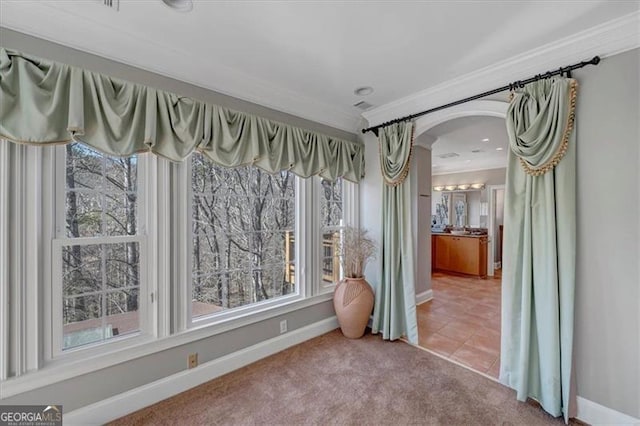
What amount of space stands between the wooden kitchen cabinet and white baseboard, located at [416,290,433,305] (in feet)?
6.54

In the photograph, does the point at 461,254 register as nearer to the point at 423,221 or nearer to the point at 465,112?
the point at 423,221

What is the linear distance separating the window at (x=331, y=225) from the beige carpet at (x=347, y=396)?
98 centimetres

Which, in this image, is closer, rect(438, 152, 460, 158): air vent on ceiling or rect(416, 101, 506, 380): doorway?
rect(416, 101, 506, 380): doorway

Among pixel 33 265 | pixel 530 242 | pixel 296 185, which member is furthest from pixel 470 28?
pixel 33 265

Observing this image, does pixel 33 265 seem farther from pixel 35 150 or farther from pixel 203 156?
pixel 203 156

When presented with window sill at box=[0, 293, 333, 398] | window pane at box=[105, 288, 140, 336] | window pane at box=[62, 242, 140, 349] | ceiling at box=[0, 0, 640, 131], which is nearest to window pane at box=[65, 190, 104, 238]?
window pane at box=[62, 242, 140, 349]

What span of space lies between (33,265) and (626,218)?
3675mm

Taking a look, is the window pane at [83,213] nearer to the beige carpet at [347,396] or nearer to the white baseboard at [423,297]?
the beige carpet at [347,396]

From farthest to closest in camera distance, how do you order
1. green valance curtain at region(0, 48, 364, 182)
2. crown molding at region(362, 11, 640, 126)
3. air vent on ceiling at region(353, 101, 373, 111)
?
air vent on ceiling at region(353, 101, 373, 111), crown molding at region(362, 11, 640, 126), green valance curtain at region(0, 48, 364, 182)

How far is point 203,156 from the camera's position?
236cm

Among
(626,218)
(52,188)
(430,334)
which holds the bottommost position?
(430,334)

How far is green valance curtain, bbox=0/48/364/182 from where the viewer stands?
60.5 inches

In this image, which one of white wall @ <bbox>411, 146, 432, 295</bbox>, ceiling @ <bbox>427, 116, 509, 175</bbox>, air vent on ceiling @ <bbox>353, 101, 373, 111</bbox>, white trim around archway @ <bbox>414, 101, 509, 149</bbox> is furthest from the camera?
white wall @ <bbox>411, 146, 432, 295</bbox>

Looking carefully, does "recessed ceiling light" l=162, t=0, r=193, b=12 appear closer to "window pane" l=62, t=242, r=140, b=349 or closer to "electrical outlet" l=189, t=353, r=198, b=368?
"window pane" l=62, t=242, r=140, b=349
